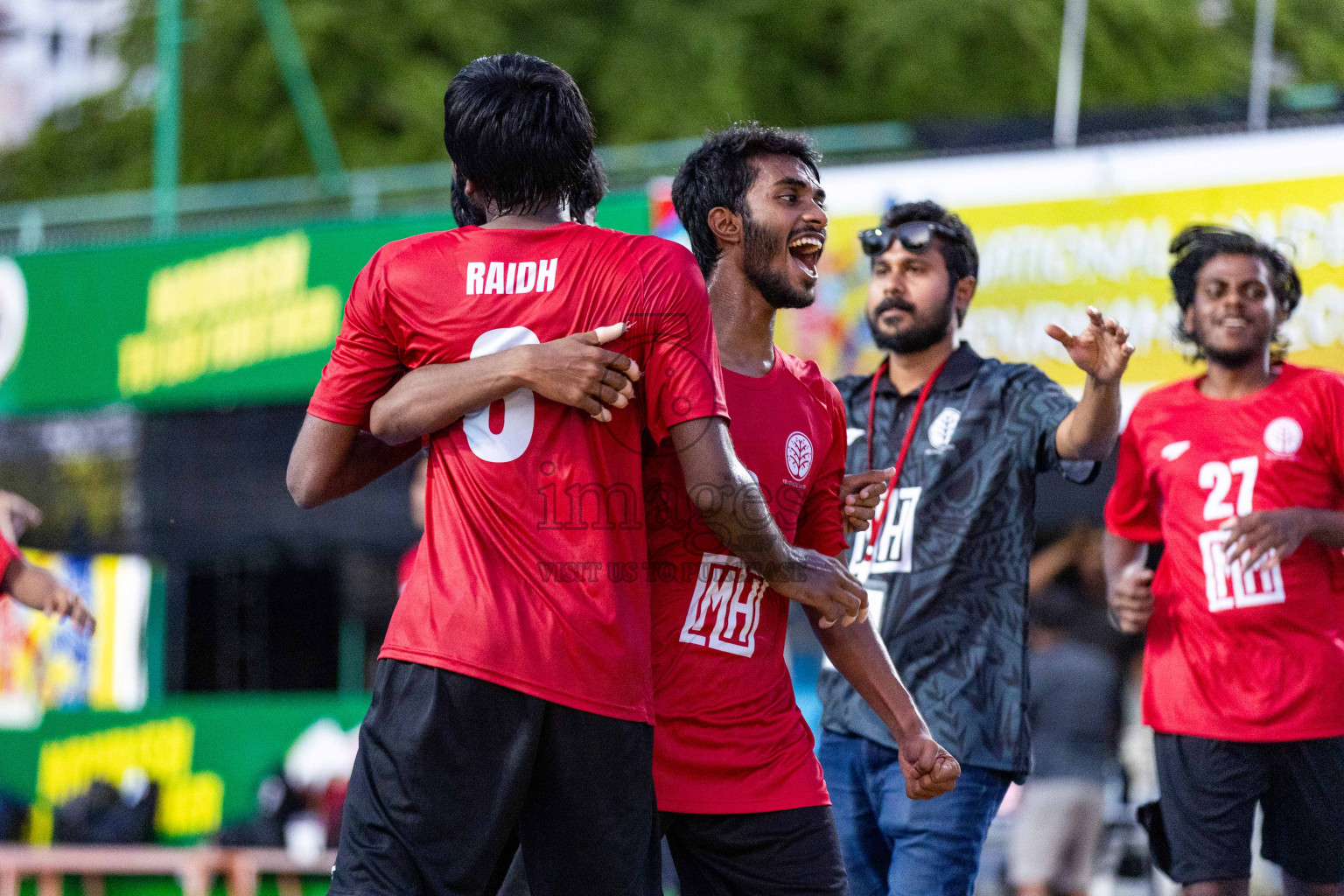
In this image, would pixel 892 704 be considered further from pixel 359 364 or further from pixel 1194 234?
pixel 1194 234

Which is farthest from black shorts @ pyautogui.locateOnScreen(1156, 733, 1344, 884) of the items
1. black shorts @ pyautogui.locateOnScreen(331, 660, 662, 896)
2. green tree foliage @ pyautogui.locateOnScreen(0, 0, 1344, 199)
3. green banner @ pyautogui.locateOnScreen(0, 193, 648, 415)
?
green tree foliage @ pyautogui.locateOnScreen(0, 0, 1344, 199)

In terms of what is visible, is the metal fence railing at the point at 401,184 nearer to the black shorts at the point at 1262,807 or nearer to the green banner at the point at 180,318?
the green banner at the point at 180,318

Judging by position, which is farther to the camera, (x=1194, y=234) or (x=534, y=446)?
(x=1194, y=234)

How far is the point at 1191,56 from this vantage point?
16844 millimetres

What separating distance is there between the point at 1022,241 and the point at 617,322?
20.1 ft

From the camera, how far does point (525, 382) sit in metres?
Answer: 2.88

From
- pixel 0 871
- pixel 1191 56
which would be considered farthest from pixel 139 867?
pixel 1191 56

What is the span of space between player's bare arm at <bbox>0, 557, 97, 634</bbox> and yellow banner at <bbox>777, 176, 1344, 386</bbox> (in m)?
5.00

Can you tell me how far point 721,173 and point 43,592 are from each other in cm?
249

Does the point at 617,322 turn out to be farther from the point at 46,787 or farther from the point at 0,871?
the point at 46,787

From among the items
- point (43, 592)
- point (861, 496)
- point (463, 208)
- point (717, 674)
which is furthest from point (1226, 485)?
point (43, 592)

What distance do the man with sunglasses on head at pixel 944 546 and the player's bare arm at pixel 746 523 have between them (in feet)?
4.02

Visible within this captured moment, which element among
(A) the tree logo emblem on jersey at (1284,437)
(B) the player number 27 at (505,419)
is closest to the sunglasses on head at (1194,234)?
(A) the tree logo emblem on jersey at (1284,437)

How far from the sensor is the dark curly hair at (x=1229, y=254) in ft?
16.2
